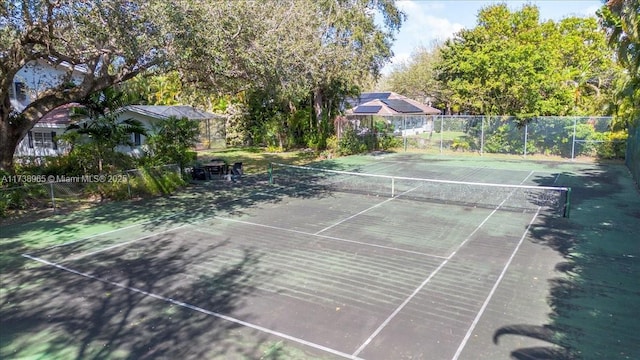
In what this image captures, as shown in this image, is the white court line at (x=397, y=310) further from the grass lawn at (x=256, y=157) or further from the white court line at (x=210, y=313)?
the grass lawn at (x=256, y=157)

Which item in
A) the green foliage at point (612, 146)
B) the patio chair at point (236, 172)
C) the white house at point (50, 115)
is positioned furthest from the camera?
the green foliage at point (612, 146)

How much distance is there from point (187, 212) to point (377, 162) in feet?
47.2

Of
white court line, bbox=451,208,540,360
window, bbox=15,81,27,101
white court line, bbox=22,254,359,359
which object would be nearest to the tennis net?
white court line, bbox=451,208,540,360

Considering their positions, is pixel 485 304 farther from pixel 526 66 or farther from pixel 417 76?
pixel 417 76

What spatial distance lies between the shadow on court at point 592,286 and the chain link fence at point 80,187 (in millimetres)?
12834

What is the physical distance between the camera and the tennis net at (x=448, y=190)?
1408 cm

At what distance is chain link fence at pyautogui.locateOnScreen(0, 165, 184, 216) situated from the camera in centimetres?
1375

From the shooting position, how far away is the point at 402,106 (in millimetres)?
34875

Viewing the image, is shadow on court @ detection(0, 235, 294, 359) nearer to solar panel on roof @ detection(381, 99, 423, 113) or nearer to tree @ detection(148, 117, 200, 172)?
tree @ detection(148, 117, 200, 172)

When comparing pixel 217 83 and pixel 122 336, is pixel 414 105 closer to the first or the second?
pixel 217 83

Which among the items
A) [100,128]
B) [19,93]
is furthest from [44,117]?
[100,128]

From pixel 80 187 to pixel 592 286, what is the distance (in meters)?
15.8

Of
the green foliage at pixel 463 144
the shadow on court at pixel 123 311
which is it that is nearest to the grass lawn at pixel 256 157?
the green foliage at pixel 463 144

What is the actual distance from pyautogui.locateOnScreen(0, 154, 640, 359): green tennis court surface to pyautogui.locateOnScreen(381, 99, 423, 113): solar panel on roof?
65.6ft
